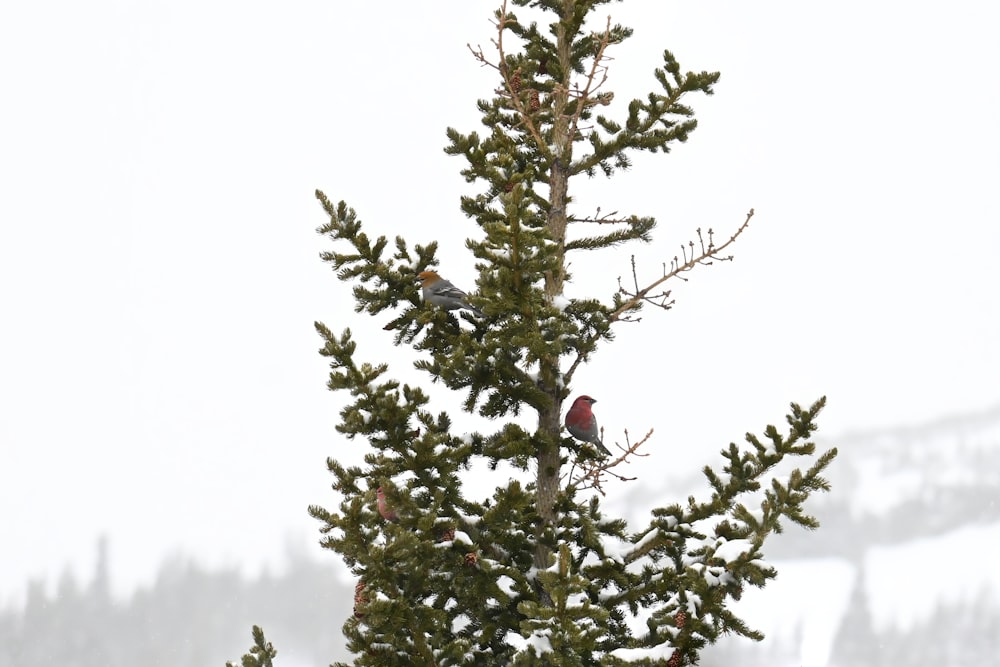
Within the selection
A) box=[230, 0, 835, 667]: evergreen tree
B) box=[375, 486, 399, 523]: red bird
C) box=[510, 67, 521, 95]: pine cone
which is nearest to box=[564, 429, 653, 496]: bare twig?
box=[230, 0, 835, 667]: evergreen tree

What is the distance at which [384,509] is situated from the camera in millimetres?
8414

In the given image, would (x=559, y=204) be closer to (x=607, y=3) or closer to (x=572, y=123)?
(x=572, y=123)

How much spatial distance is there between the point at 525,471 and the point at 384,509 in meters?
1.72

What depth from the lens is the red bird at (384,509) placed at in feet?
27.3

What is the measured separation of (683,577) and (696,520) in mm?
574

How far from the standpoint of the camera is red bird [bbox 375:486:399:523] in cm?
832

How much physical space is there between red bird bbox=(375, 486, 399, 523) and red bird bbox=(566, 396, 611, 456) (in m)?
1.75

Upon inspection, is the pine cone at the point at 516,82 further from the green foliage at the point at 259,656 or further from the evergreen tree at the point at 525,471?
the green foliage at the point at 259,656

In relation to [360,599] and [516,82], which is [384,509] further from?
[516,82]

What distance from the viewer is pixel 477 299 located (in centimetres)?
853

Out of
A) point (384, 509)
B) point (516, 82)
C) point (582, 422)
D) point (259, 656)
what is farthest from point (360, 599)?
point (516, 82)

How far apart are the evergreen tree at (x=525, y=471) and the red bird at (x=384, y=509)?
42 millimetres

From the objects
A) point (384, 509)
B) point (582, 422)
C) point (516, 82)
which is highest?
point (516, 82)

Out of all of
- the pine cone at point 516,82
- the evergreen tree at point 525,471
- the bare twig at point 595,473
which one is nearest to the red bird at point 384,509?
the evergreen tree at point 525,471
